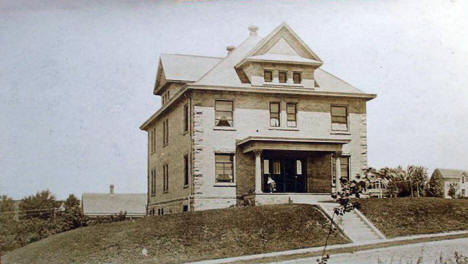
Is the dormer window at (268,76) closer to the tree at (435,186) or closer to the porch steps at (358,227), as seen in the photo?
the porch steps at (358,227)

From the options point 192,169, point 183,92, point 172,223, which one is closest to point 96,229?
point 172,223

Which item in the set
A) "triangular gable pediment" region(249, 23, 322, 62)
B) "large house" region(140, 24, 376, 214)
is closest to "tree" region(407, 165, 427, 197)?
"large house" region(140, 24, 376, 214)

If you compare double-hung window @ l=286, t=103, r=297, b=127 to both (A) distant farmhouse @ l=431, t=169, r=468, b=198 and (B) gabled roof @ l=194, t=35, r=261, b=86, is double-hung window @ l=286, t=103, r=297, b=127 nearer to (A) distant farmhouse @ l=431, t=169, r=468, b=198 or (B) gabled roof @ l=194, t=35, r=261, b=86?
(B) gabled roof @ l=194, t=35, r=261, b=86

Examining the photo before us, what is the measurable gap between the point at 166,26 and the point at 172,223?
627 centimetres

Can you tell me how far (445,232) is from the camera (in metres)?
18.2

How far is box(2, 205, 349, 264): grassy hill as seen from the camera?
16562mm

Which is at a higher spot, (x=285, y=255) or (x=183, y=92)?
(x=183, y=92)

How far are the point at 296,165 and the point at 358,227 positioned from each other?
22.7 ft

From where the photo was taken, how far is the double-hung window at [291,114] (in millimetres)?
24719

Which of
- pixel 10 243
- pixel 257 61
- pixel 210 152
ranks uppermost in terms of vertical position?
pixel 257 61

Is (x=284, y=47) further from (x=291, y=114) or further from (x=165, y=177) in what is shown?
(x=165, y=177)

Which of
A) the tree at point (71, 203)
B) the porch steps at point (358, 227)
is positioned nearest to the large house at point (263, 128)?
the porch steps at point (358, 227)

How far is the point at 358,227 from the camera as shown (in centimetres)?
1833

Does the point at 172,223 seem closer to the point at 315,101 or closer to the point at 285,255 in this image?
the point at 285,255
